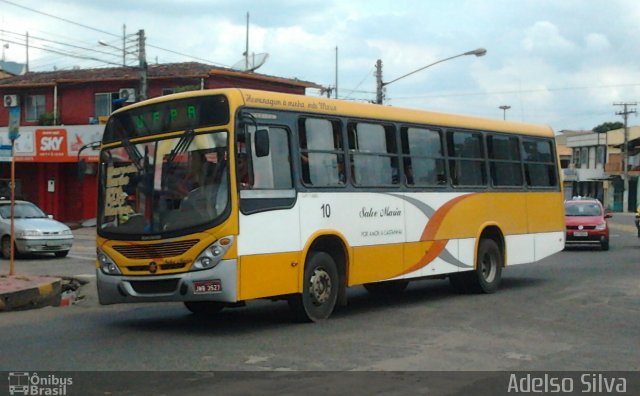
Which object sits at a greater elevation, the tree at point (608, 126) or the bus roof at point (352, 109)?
the tree at point (608, 126)

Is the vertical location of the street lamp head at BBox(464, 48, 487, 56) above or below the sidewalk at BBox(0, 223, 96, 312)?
above

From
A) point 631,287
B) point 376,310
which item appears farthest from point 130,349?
point 631,287

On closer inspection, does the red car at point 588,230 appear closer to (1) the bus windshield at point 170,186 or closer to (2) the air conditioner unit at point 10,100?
(1) the bus windshield at point 170,186

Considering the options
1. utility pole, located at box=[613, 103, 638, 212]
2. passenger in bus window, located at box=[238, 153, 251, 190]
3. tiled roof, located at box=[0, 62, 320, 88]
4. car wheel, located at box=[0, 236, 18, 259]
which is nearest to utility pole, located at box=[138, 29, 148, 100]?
tiled roof, located at box=[0, 62, 320, 88]

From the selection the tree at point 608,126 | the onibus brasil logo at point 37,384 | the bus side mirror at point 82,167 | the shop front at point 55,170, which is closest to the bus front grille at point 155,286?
the bus side mirror at point 82,167

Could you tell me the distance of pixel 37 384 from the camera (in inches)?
297

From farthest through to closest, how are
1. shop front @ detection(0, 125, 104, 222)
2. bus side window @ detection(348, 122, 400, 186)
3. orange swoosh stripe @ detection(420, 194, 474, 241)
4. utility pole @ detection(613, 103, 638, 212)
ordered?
utility pole @ detection(613, 103, 638, 212) → shop front @ detection(0, 125, 104, 222) → orange swoosh stripe @ detection(420, 194, 474, 241) → bus side window @ detection(348, 122, 400, 186)

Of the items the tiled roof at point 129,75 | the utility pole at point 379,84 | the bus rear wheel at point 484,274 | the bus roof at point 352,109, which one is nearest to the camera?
the bus roof at point 352,109

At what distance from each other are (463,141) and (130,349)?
7.68 meters

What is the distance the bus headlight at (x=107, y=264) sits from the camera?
35.8 ft

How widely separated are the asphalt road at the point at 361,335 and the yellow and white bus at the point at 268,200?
1.77 ft

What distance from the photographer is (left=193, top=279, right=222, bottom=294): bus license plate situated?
10.1 metres

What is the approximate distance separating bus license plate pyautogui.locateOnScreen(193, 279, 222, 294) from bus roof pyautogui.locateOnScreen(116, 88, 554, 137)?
223cm

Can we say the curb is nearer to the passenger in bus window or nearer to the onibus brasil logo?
the passenger in bus window
